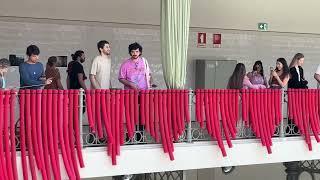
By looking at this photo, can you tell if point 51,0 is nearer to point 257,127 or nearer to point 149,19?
point 149,19

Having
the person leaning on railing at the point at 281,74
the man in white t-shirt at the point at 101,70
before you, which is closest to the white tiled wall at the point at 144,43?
the man in white t-shirt at the point at 101,70

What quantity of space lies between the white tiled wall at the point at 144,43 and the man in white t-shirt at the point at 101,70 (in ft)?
13.5

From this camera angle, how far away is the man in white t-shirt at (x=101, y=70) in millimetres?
7238

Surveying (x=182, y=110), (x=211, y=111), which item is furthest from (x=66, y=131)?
A: (x=211, y=111)

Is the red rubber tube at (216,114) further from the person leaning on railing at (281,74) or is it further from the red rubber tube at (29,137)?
the red rubber tube at (29,137)

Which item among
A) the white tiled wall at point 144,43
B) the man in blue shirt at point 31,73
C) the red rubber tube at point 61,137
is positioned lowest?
the red rubber tube at point 61,137

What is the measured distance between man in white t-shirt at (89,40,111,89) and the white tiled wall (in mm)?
4115

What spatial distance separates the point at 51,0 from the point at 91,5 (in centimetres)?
95

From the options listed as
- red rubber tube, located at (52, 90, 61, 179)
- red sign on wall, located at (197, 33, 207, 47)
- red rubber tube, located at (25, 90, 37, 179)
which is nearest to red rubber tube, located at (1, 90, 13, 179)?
red rubber tube, located at (25, 90, 37, 179)

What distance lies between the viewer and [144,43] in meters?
12.5

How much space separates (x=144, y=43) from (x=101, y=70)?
5301 mm

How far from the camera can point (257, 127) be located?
26.2 feet

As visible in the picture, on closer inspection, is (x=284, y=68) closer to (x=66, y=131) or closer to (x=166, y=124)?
(x=166, y=124)

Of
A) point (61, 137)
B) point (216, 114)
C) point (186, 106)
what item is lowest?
point (61, 137)
